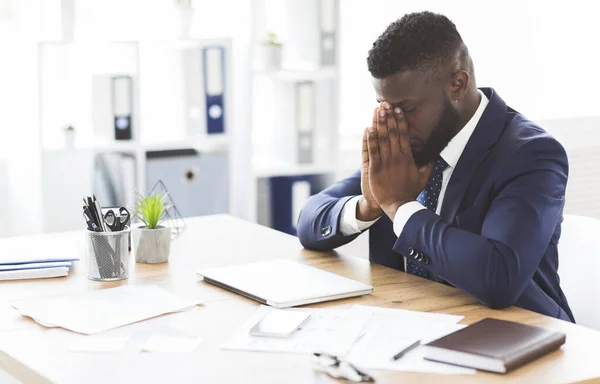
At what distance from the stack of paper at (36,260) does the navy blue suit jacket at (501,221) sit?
2.00ft

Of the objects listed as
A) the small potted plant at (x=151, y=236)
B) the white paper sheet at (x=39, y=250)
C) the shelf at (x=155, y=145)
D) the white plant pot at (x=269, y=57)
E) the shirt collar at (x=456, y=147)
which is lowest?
the white paper sheet at (x=39, y=250)

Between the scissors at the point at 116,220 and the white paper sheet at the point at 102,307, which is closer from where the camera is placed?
the white paper sheet at the point at 102,307

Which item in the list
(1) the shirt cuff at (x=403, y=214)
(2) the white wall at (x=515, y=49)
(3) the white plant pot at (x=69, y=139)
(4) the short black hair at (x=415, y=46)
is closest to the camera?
(1) the shirt cuff at (x=403, y=214)

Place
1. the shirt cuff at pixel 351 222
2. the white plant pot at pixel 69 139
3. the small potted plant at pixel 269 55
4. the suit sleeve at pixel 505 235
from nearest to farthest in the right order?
the suit sleeve at pixel 505 235, the shirt cuff at pixel 351 222, the white plant pot at pixel 69 139, the small potted plant at pixel 269 55

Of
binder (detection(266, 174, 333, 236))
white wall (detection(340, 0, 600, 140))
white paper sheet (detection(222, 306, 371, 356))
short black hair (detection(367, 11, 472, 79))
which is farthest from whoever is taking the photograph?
white wall (detection(340, 0, 600, 140))

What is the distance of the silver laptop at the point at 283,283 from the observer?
1.81 metres

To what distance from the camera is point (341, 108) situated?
4.36 m

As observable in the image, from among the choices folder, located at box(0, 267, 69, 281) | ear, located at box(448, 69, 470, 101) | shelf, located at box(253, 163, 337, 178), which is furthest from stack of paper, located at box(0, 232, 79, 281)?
shelf, located at box(253, 163, 337, 178)

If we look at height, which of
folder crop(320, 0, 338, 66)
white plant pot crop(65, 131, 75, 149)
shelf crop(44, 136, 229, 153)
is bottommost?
shelf crop(44, 136, 229, 153)

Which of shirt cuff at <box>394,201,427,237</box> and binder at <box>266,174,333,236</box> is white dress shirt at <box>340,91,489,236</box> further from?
binder at <box>266,174,333,236</box>

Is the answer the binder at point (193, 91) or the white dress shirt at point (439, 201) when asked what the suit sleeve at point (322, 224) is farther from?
the binder at point (193, 91)

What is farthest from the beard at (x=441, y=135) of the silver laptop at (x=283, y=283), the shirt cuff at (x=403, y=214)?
the silver laptop at (x=283, y=283)

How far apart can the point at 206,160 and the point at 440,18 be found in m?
1.74

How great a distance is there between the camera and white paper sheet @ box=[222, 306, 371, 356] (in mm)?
1529
